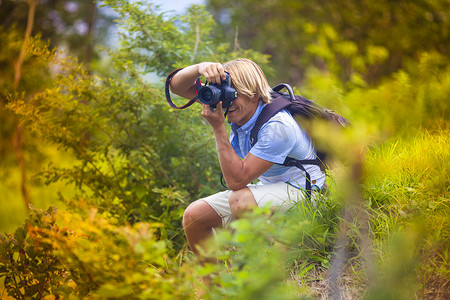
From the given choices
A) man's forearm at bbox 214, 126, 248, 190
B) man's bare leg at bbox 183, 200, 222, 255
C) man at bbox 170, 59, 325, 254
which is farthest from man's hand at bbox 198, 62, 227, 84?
man's bare leg at bbox 183, 200, 222, 255

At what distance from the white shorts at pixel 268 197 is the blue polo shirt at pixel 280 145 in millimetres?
69

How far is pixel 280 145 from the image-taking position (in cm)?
213

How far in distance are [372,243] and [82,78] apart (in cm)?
272

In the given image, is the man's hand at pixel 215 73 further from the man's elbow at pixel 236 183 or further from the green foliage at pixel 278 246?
the green foliage at pixel 278 246

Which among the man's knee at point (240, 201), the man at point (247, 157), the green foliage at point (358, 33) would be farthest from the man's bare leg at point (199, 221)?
the green foliage at point (358, 33)

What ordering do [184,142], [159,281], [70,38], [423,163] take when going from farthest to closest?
[70,38], [184,142], [423,163], [159,281]

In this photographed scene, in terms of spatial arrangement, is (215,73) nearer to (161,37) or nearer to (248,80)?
(248,80)

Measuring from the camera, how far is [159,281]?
1488 millimetres

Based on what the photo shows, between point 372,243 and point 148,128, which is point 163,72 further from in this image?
point 372,243

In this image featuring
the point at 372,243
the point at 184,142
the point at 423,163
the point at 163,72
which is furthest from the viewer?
the point at 163,72

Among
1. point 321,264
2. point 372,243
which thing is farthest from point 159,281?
point 372,243

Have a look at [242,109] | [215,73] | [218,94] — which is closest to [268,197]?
[242,109]

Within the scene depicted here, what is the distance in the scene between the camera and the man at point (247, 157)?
2.15 metres

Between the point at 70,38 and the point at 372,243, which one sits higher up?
the point at 372,243
